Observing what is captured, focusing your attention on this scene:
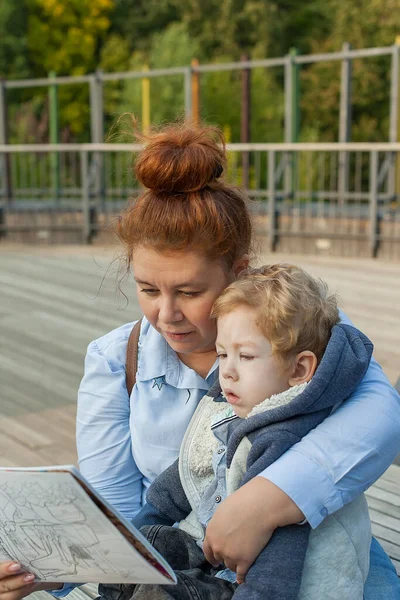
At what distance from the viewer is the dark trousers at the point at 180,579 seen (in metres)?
1.34

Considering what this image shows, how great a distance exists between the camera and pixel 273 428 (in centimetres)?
135

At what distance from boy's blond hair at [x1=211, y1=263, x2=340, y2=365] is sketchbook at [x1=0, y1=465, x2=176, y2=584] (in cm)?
38

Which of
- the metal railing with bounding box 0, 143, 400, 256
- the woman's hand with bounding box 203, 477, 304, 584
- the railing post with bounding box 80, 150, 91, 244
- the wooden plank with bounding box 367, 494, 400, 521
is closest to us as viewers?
the woman's hand with bounding box 203, 477, 304, 584

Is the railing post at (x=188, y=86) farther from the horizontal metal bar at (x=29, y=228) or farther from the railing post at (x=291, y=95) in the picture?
the horizontal metal bar at (x=29, y=228)

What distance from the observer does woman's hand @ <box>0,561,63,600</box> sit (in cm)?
132

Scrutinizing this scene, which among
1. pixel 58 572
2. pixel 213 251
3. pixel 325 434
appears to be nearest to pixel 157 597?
pixel 58 572

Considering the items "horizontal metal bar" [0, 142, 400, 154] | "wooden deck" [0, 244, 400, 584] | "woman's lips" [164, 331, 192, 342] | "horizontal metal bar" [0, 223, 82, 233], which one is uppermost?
"horizontal metal bar" [0, 142, 400, 154]

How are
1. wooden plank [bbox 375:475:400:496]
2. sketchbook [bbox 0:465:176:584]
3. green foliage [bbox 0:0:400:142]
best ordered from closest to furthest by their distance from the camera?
sketchbook [bbox 0:465:176:584] → wooden plank [bbox 375:475:400:496] → green foliage [bbox 0:0:400:142]

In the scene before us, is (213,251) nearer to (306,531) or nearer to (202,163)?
(202,163)

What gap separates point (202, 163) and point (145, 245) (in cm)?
17

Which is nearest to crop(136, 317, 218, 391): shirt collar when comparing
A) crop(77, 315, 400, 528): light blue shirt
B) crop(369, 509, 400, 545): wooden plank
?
crop(77, 315, 400, 528): light blue shirt

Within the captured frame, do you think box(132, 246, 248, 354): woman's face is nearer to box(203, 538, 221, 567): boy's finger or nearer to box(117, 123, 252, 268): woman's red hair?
box(117, 123, 252, 268): woman's red hair

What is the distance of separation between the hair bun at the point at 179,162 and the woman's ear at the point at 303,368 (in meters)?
0.37

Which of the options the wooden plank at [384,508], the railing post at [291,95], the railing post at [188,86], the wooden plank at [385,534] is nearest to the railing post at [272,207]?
the railing post at [291,95]
